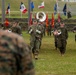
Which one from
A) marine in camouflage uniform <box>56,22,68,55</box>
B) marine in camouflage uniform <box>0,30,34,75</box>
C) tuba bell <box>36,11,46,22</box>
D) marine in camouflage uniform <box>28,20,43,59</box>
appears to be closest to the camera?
marine in camouflage uniform <box>0,30,34,75</box>

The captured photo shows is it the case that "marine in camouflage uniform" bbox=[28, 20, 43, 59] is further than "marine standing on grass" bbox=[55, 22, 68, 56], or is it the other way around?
"marine standing on grass" bbox=[55, 22, 68, 56]

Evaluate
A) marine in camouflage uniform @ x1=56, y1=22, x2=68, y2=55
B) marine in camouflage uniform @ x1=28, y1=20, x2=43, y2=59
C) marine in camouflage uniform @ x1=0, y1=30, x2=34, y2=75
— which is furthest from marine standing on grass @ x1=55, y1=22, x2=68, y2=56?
marine in camouflage uniform @ x1=0, y1=30, x2=34, y2=75

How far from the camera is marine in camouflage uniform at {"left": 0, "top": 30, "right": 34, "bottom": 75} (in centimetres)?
344

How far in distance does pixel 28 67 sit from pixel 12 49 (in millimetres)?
196

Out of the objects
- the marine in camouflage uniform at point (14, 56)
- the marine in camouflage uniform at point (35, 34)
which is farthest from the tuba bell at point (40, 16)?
the marine in camouflage uniform at point (14, 56)

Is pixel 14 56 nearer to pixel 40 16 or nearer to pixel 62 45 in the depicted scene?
pixel 62 45

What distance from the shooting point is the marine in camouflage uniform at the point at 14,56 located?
344 centimetres

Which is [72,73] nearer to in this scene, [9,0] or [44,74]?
[44,74]

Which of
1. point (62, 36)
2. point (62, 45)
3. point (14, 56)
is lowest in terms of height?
point (62, 45)

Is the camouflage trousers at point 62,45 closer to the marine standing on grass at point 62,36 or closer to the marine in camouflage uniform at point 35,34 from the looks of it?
the marine standing on grass at point 62,36

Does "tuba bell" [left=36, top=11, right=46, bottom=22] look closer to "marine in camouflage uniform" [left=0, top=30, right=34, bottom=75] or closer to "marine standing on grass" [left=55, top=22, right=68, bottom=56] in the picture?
"marine standing on grass" [left=55, top=22, right=68, bottom=56]

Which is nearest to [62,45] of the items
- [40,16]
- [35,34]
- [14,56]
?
[35,34]

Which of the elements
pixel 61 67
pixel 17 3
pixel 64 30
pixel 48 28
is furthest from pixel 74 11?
pixel 61 67

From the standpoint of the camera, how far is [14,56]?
11.4 feet
